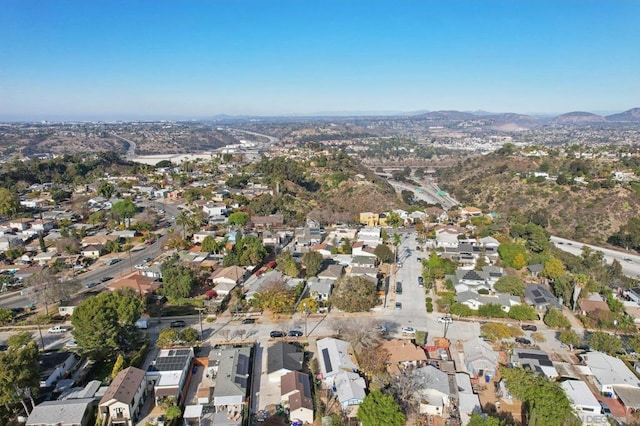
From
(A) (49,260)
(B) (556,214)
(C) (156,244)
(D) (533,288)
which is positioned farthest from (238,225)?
(B) (556,214)

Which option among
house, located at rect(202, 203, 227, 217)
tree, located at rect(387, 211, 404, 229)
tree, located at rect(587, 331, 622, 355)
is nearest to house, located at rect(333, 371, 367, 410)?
tree, located at rect(587, 331, 622, 355)

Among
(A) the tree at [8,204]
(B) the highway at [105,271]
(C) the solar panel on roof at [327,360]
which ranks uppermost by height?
(A) the tree at [8,204]

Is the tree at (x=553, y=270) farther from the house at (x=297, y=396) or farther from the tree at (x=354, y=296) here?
the house at (x=297, y=396)

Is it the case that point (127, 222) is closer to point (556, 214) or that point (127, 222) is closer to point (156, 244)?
point (156, 244)

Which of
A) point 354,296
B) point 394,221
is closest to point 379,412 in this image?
point 354,296

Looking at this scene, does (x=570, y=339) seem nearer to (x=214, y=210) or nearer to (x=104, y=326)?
(x=104, y=326)

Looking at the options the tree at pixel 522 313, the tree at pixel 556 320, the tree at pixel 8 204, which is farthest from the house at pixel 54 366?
the tree at pixel 8 204

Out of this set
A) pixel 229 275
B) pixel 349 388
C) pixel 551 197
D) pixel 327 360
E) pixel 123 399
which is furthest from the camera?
pixel 551 197
